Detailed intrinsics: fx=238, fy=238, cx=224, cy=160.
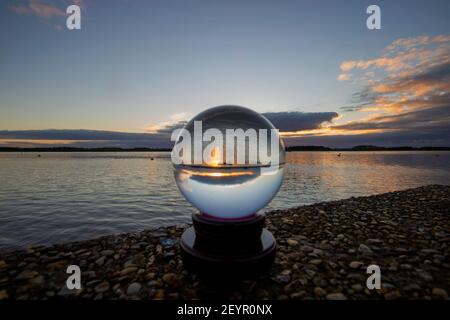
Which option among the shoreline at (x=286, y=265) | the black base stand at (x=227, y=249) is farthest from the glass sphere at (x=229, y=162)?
the shoreline at (x=286, y=265)

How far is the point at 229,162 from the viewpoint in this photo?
3.08 meters

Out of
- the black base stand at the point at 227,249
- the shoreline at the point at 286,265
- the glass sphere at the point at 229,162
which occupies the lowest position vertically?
the shoreline at the point at 286,265

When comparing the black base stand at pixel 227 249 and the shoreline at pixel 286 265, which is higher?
the black base stand at pixel 227 249

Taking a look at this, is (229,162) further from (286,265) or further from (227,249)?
(286,265)

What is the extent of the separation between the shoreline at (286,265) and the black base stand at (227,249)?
0.25m

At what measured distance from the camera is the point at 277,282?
313 centimetres

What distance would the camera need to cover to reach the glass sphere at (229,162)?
309cm

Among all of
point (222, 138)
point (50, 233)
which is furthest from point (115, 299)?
point (50, 233)

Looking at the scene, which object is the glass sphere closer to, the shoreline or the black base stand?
the black base stand

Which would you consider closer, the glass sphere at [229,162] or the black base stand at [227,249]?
the black base stand at [227,249]

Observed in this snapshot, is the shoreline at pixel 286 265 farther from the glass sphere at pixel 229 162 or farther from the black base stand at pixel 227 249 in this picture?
the glass sphere at pixel 229 162

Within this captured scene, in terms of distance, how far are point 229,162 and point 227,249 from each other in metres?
1.13

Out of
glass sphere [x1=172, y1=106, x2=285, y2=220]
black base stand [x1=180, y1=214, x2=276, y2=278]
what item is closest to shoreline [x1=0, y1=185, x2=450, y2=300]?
black base stand [x1=180, y1=214, x2=276, y2=278]
